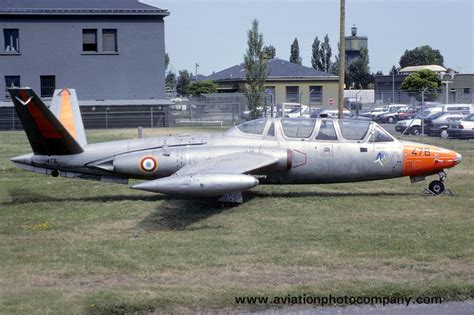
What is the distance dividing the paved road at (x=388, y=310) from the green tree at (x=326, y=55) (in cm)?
10734

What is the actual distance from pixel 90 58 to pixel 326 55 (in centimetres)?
6640

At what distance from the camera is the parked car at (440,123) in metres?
34.4

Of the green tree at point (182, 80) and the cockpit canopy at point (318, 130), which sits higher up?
the green tree at point (182, 80)

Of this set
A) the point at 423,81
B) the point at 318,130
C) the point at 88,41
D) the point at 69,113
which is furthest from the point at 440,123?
the point at 423,81

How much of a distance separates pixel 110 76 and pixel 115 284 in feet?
154

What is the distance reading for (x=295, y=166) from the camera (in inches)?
575

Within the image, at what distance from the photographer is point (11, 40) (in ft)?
176

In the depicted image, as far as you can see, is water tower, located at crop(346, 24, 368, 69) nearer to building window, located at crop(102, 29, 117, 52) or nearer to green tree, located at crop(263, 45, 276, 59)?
green tree, located at crop(263, 45, 276, 59)

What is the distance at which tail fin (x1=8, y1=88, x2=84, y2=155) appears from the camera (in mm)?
13406

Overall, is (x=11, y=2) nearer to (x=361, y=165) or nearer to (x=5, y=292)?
(x=361, y=165)

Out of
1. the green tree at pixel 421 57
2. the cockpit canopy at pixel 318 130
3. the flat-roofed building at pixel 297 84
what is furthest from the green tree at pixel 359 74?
the cockpit canopy at pixel 318 130

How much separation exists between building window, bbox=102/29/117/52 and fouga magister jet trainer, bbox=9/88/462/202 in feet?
133

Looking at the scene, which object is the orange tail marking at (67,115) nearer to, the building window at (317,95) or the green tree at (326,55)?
A: the building window at (317,95)

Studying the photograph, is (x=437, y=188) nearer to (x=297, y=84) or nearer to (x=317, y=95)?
(x=297, y=84)
